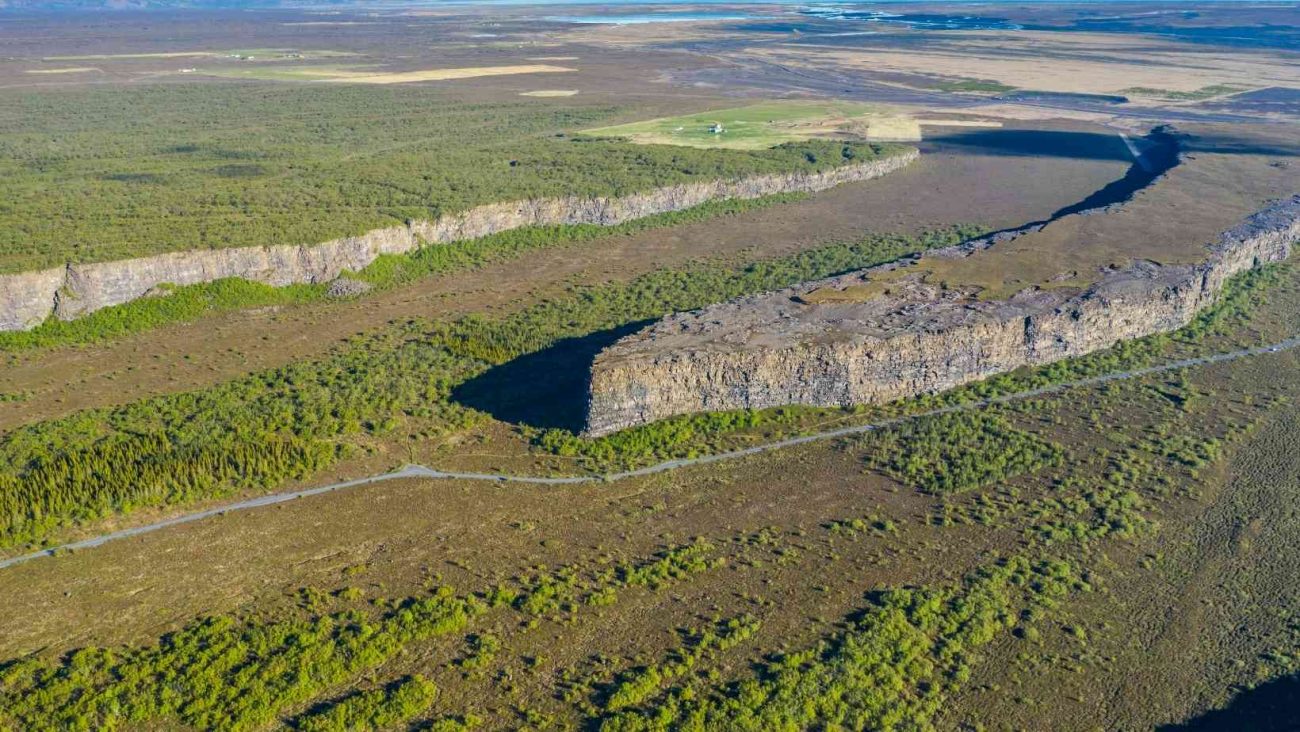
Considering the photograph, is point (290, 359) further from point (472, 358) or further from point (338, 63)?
point (338, 63)

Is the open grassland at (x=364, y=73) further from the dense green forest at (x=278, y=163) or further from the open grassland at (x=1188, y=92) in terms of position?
the open grassland at (x=1188, y=92)

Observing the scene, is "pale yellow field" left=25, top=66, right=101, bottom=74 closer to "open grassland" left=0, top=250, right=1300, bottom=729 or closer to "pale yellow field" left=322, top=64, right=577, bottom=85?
"pale yellow field" left=322, top=64, right=577, bottom=85

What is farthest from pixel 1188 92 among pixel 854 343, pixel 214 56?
pixel 214 56

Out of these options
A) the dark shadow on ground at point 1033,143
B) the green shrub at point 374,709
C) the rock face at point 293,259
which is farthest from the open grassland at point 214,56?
the green shrub at point 374,709

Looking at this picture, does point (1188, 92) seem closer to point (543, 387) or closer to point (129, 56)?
point (543, 387)

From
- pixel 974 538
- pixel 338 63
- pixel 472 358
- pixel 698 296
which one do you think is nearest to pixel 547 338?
pixel 472 358

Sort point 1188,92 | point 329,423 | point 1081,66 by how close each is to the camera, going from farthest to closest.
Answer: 1. point 1081,66
2. point 1188,92
3. point 329,423
